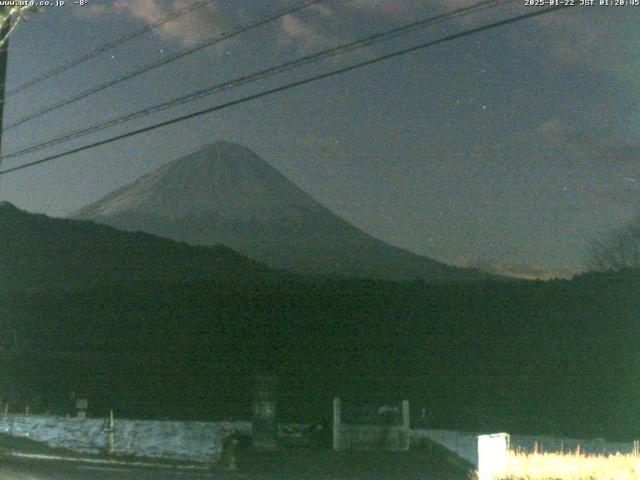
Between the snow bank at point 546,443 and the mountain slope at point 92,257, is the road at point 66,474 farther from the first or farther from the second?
the mountain slope at point 92,257

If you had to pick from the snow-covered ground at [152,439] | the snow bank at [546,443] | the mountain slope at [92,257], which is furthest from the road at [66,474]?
the mountain slope at [92,257]

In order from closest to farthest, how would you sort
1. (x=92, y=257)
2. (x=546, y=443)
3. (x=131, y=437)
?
(x=131, y=437) < (x=546, y=443) < (x=92, y=257)

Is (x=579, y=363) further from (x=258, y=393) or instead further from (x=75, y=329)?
(x=75, y=329)

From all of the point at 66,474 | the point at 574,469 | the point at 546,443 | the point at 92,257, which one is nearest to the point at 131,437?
the point at 66,474

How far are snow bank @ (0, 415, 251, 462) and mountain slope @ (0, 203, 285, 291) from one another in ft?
134

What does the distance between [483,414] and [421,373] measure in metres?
6.70

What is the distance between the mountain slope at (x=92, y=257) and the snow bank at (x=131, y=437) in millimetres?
40818

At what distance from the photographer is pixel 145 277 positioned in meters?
81.3

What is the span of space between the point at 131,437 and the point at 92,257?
184 ft

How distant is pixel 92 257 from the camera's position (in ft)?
283

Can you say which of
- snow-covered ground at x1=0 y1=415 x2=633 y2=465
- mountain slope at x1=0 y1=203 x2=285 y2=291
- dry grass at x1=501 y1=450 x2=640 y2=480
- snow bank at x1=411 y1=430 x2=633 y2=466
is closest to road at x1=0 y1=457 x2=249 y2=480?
dry grass at x1=501 y1=450 x2=640 y2=480

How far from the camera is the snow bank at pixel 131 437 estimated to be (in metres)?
26.4

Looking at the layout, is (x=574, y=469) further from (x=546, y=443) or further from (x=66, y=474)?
(x=546, y=443)

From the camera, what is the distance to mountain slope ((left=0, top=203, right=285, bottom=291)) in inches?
3169
